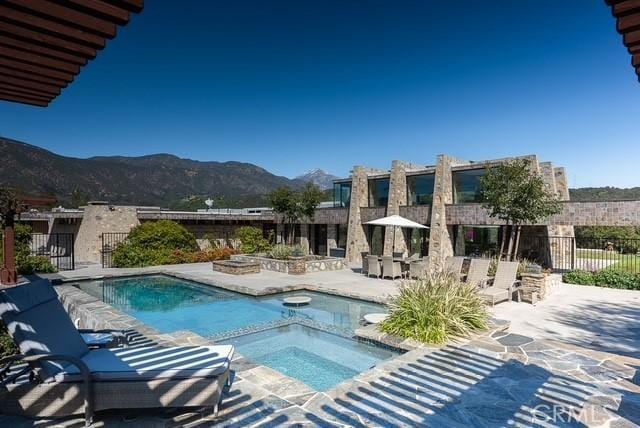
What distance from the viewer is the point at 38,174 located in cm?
5422

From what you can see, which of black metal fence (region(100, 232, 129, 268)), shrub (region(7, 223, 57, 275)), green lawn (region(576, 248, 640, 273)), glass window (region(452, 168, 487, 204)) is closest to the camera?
shrub (region(7, 223, 57, 275))

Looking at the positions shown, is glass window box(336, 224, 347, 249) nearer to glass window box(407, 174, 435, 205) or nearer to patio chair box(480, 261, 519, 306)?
glass window box(407, 174, 435, 205)

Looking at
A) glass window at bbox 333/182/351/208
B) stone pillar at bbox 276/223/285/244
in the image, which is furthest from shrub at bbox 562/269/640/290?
stone pillar at bbox 276/223/285/244

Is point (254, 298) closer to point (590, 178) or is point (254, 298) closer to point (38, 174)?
point (590, 178)

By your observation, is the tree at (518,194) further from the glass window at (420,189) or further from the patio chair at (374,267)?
the glass window at (420,189)

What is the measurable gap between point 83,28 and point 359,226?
766 inches

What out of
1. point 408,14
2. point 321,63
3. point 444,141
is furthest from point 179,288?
point 444,141

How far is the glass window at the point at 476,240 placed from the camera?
692 inches

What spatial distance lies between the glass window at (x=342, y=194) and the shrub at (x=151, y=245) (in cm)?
891

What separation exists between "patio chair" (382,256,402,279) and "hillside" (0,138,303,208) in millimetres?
37119

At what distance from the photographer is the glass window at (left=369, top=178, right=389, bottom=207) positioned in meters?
20.8

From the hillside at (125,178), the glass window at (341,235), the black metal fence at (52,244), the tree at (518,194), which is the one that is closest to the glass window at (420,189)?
the glass window at (341,235)

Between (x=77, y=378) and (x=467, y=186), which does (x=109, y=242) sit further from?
(x=77, y=378)

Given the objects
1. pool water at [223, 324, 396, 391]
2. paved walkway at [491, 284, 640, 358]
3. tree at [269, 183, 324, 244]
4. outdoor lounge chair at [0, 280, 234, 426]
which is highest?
tree at [269, 183, 324, 244]
